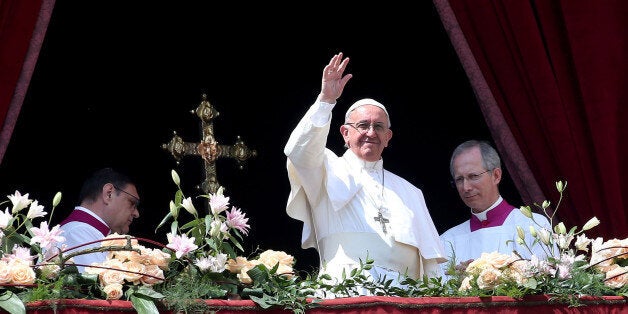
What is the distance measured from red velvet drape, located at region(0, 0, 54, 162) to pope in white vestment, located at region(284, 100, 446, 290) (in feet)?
3.77

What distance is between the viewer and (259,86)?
6.81m

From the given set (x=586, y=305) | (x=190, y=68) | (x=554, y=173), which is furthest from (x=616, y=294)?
(x=190, y=68)

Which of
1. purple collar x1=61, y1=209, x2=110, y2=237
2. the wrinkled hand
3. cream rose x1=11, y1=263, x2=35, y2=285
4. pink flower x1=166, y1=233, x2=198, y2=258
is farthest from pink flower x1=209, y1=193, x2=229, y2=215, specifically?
purple collar x1=61, y1=209, x2=110, y2=237

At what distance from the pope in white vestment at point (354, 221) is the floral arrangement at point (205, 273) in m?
0.86

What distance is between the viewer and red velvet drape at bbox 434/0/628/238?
564 centimetres

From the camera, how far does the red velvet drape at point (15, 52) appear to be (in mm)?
4855

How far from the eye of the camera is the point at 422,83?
22.5ft

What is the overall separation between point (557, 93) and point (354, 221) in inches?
53.3

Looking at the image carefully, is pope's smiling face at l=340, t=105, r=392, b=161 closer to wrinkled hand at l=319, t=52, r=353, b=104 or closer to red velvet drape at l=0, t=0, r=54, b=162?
wrinkled hand at l=319, t=52, r=353, b=104

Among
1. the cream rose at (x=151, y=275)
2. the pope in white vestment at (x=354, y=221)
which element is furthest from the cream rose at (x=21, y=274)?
the pope in white vestment at (x=354, y=221)

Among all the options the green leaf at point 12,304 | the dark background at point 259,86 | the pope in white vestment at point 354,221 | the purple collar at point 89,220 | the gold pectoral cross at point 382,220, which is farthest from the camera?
the dark background at point 259,86

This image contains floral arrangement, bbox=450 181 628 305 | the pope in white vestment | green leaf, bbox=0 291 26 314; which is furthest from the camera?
the pope in white vestment

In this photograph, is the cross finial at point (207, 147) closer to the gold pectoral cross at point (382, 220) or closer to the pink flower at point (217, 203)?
the gold pectoral cross at point (382, 220)

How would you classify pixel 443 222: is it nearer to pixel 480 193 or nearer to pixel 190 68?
pixel 480 193
